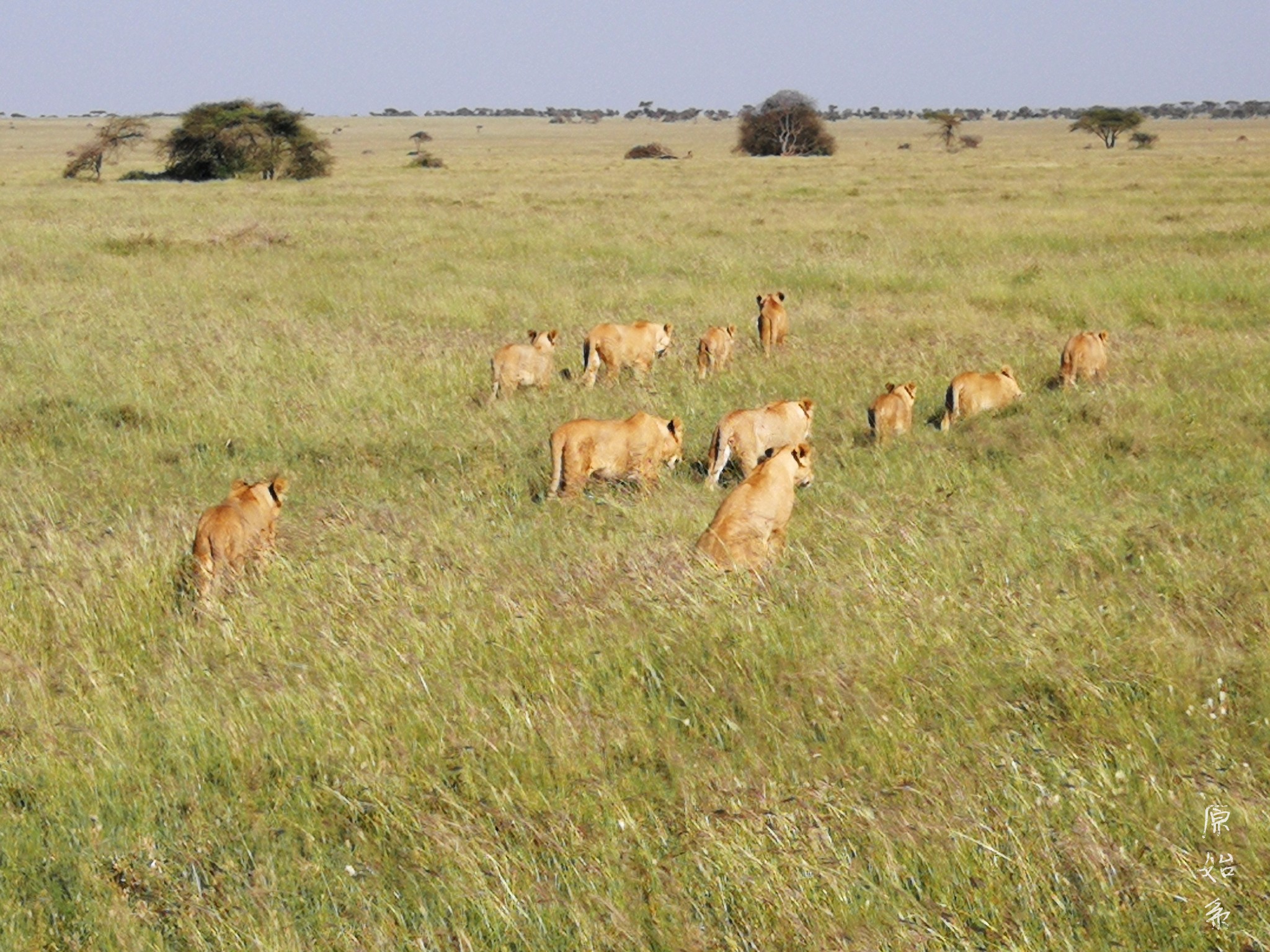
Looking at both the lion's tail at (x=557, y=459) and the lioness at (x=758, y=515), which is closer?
the lioness at (x=758, y=515)

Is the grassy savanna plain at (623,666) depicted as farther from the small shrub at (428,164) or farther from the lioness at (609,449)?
the small shrub at (428,164)

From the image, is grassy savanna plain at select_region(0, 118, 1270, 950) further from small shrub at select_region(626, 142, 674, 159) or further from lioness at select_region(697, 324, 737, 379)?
small shrub at select_region(626, 142, 674, 159)

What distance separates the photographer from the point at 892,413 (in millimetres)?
9570

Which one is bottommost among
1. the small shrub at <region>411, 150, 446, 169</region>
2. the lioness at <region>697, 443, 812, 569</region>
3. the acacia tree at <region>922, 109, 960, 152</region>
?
the lioness at <region>697, 443, 812, 569</region>

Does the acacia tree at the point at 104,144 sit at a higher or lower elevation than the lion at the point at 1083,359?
higher

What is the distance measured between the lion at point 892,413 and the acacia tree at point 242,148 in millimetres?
44466

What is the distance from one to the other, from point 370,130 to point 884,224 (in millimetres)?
137291

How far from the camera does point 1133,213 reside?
26078 mm

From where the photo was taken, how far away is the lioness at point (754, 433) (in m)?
8.64

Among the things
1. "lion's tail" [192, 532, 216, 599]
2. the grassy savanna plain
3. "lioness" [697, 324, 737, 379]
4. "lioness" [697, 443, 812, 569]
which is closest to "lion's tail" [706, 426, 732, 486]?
the grassy savanna plain

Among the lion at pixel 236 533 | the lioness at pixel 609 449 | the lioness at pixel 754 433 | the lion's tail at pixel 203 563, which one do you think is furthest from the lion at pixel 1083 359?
the lion's tail at pixel 203 563

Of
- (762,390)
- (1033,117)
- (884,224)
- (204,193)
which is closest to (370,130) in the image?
(1033,117)

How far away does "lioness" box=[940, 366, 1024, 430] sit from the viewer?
10117 mm

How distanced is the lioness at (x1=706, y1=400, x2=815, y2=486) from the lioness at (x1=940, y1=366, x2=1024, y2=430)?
5.88 feet
